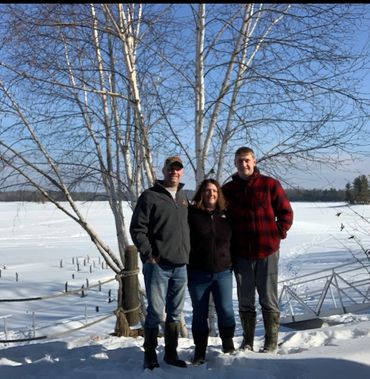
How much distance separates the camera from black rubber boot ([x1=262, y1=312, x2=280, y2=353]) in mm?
3891

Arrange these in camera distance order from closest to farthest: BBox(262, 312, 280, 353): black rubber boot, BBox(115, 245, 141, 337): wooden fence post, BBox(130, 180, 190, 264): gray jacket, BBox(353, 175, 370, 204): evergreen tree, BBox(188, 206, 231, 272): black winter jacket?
BBox(130, 180, 190, 264): gray jacket → BBox(188, 206, 231, 272): black winter jacket → BBox(262, 312, 280, 353): black rubber boot → BBox(115, 245, 141, 337): wooden fence post → BBox(353, 175, 370, 204): evergreen tree

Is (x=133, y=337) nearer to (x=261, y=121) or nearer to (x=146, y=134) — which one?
(x=146, y=134)

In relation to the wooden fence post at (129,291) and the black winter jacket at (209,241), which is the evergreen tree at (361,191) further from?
the black winter jacket at (209,241)

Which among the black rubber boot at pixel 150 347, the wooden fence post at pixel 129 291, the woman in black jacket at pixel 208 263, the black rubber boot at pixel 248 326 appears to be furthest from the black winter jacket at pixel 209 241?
the wooden fence post at pixel 129 291

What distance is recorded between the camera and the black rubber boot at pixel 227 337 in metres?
3.80

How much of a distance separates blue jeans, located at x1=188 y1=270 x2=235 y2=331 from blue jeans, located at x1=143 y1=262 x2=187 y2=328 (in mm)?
100

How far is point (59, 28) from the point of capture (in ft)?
17.4

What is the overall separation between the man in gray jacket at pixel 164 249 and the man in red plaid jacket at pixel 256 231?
17.0 inches

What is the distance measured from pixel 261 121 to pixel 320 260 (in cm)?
2703

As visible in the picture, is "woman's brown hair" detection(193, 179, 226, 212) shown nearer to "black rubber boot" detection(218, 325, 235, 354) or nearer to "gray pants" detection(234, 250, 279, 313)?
"gray pants" detection(234, 250, 279, 313)

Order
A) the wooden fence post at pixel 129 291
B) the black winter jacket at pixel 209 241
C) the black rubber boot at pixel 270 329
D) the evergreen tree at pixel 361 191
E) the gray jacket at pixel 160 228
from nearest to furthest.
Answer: the gray jacket at pixel 160 228, the black winter jacket at pixel 209 241, the black rubber boot at pixel 270 329, the wooden fence post at pixel 129 291, the evergreen tree at pixel 361 191

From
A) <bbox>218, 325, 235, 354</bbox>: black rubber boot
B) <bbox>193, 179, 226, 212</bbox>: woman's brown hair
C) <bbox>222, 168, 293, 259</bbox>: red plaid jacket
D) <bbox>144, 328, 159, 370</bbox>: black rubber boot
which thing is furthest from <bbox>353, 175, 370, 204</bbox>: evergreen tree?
<bbox>144, 328, 159, 370</bbox>: black rubber boot

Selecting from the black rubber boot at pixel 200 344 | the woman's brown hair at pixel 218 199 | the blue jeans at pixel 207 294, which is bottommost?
the black rubber boot at pixel 200 344

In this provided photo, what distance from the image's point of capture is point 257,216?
3.76 metres
